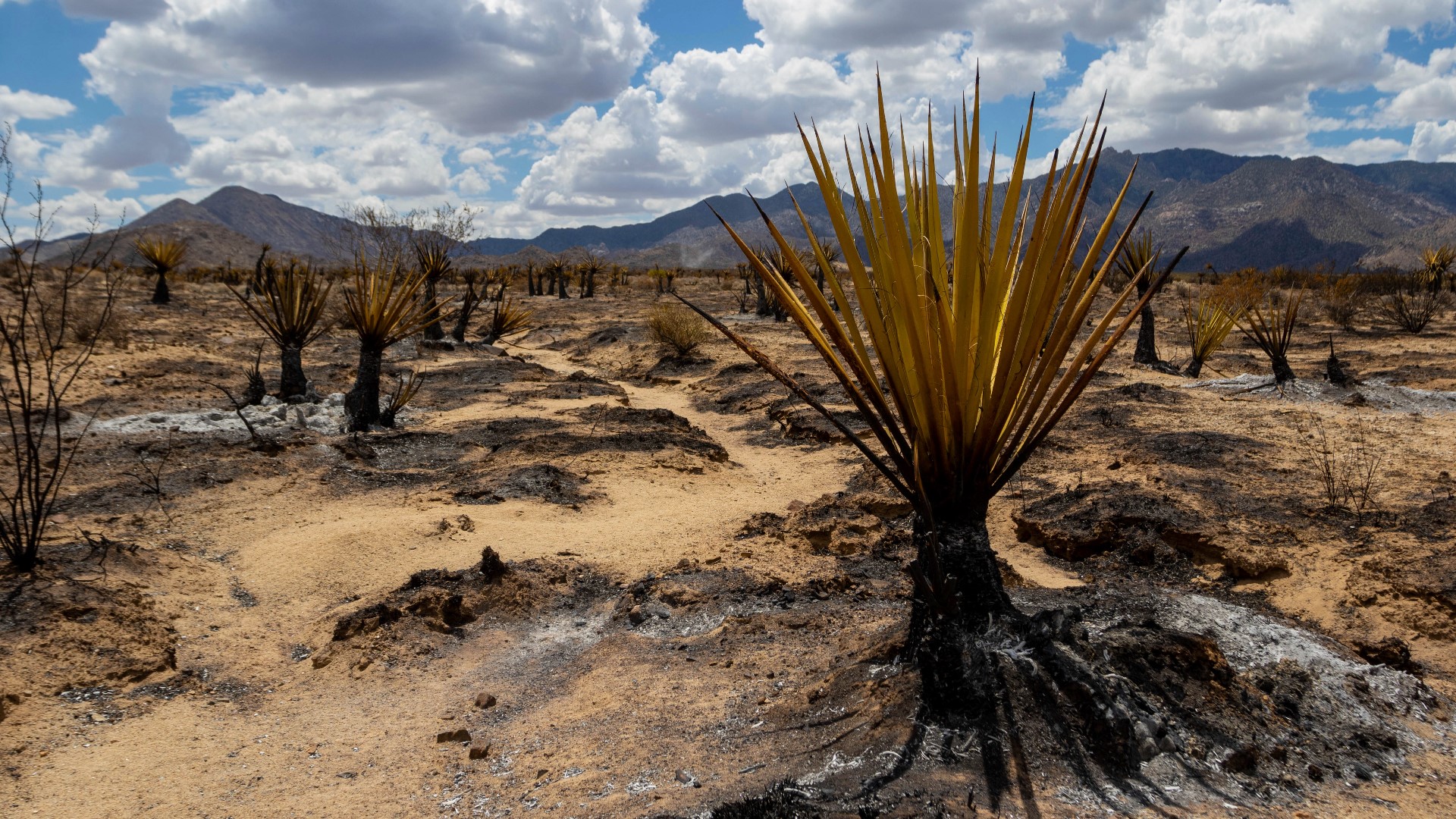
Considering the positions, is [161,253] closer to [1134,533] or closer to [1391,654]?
[1134,533]

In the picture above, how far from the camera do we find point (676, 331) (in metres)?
15.0

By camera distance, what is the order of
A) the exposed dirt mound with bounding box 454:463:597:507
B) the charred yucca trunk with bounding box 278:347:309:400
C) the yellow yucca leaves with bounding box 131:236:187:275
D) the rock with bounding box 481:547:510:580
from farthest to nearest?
the yellow yucca leaves with bounding box 131:236:187:275, the charred yucca trunk with bounding box 278:347:309:400, the exposed dirt mound with bounding box 454:463:597:507, the rock with bounding box 481:547:510:580

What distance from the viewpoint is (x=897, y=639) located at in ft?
9.86

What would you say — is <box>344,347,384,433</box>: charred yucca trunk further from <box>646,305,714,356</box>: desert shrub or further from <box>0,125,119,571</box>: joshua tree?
<box>646,305,714,356</box>: desert shrub

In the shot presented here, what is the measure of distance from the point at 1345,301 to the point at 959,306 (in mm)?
21945

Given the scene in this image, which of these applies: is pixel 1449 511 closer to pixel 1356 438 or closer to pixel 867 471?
pixel 1356 438

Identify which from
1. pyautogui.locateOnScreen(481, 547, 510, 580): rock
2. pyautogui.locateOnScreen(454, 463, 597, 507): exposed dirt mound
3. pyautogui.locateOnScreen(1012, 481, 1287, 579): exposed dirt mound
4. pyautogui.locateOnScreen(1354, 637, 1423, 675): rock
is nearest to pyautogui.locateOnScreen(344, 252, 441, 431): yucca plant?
pyautogui.locateOnScreen(454, 463, 597, 507): exposed dirt mound

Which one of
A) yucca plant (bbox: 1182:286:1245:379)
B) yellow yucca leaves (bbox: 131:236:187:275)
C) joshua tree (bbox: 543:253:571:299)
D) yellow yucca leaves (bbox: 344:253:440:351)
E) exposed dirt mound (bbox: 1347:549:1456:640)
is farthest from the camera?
joshua tree (bbox: 543:253:571:299)

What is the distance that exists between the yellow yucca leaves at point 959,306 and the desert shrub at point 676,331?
40.5 feet

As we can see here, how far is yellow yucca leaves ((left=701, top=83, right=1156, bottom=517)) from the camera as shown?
91.6 inches

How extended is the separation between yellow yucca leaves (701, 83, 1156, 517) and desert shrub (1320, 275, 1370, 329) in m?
19.8

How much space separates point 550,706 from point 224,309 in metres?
21.3

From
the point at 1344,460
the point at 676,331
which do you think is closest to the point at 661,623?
the point at 1344,460

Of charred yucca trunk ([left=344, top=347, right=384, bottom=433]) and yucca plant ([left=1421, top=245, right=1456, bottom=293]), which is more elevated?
yucca plant ([left=1421, top=245, right=1456, bottom=293])
